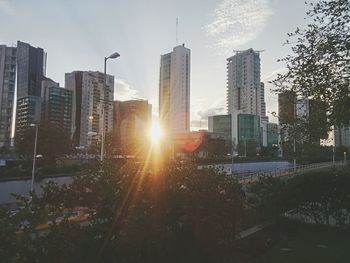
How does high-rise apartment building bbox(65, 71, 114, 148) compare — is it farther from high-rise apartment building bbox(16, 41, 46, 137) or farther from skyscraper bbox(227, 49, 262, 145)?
skyscraper bbox(227, 49, 262, 145)

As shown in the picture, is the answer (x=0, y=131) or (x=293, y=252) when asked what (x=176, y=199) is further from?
(x=0, y=131)

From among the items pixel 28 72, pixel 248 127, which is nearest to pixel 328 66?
pixel 28 72

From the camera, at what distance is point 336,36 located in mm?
A: 7344

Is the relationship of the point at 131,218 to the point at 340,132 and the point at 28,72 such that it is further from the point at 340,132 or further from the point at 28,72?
the point at 28,72

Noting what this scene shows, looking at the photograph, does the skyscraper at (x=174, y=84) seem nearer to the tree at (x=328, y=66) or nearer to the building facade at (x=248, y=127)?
the building facade at (x=248, y=127)

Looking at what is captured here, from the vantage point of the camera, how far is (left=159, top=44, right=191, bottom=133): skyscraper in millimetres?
98375

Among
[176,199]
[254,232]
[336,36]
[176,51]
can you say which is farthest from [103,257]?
[176,51]

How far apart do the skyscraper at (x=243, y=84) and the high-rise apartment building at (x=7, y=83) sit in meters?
61.7

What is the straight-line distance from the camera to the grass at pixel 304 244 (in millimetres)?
6918

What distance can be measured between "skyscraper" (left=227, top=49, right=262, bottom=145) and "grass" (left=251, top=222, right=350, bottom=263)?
330 ft

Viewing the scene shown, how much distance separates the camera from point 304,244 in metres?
8.15

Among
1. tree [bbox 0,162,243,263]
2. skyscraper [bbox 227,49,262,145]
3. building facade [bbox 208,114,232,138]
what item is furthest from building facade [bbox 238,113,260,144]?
tree [bbox 0,162,243,263]

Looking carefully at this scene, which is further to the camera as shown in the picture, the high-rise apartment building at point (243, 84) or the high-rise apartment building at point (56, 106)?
the high-rise apartment building at point (243, 84)

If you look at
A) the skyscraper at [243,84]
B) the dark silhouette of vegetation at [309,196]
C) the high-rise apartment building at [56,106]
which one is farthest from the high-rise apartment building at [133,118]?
the skyscraper at [243,84]
